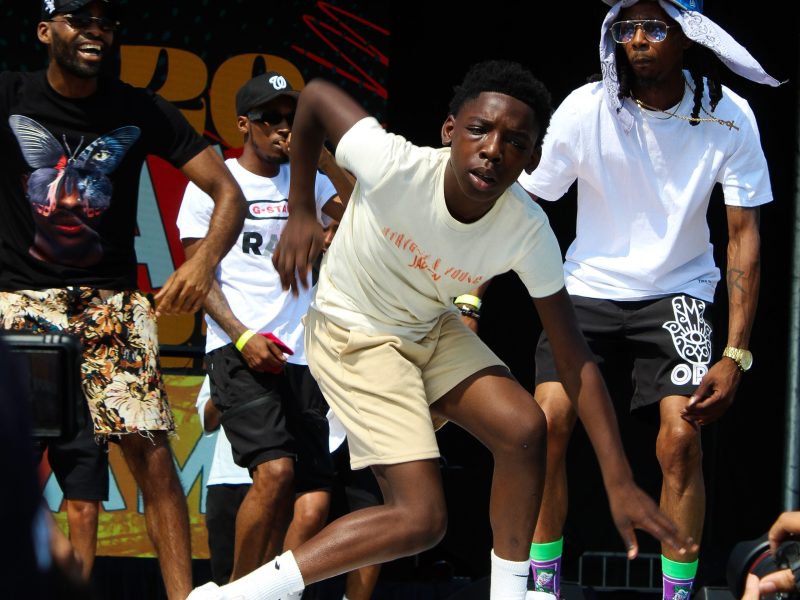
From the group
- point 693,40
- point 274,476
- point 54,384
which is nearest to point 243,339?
point 274,476

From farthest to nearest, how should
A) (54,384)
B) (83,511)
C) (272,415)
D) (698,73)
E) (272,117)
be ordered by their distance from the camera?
(272,117)
(272,415)
(83,511)
(698,73)
(54,384)

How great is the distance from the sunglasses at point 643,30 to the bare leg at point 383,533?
1.91 meters

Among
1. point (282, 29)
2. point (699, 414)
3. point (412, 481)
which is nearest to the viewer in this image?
point (412, 481)

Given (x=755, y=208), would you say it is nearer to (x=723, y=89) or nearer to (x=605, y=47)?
(x=723, y=89)

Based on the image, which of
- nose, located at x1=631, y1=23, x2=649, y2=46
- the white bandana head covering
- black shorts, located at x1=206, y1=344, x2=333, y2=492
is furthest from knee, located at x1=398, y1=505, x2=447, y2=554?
nose, located at x1=631, y1=23, x2=649, y2=46

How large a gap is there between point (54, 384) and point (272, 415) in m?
2.98

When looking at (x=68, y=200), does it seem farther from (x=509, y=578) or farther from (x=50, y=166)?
(x=509, y=578)

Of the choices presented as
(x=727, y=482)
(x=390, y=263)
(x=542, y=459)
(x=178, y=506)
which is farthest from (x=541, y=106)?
(x=727, y=482)

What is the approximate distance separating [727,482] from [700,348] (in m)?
2.40

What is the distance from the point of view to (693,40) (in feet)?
15.5

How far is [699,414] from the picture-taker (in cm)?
456

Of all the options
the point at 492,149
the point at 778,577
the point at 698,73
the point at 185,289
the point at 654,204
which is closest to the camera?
the point at 778,577

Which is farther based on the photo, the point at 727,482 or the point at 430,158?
the point at 727,482

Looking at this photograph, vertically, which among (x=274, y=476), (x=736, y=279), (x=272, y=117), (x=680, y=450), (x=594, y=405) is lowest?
(x=274, y=476)
